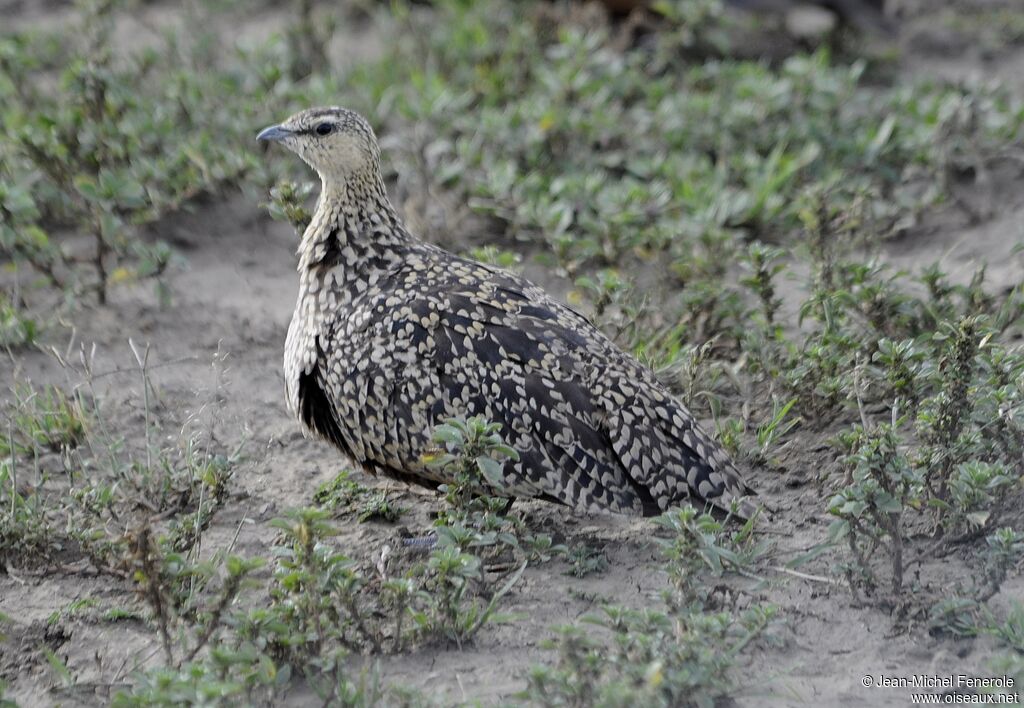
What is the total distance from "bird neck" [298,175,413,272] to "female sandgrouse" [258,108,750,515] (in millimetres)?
18

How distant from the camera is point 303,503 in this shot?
486 cm

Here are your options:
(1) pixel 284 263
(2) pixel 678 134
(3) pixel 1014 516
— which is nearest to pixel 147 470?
(1) pixel 284 263

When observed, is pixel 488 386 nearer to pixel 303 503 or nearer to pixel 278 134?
pixel 303 503

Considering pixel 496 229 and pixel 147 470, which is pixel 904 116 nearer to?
pixel 496 229

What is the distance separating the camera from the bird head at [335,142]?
A: 496 cm

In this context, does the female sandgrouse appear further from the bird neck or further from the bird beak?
the bird beak

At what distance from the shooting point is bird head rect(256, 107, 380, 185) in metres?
4.96

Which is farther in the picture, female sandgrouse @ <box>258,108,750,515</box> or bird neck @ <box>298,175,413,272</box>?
bird neck @ <box>298,175,413,272</box>

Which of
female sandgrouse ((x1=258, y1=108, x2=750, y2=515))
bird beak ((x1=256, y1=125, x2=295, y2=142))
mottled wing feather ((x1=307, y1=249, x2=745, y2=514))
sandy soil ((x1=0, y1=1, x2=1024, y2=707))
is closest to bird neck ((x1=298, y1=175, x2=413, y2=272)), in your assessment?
female sandgrouse ((x1=258, y1=108, x2=750, y2=515))

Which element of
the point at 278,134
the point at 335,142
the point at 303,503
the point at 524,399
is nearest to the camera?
the point at 524,399

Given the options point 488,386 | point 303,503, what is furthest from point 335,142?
point 303,503

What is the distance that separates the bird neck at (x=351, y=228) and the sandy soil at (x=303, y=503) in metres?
0.60

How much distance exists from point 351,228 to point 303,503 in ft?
3.33

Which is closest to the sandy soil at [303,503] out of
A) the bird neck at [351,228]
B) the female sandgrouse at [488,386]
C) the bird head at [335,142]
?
the female sandgrouse at [488,386]
